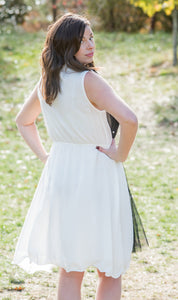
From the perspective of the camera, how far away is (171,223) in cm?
466

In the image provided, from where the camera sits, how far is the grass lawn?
3.52 meters

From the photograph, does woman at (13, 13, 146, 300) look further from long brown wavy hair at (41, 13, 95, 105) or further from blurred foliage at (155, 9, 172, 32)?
A: blurred foliage at (155, 9, 172, 32)

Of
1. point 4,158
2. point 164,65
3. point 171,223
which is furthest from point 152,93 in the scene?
point 171,223

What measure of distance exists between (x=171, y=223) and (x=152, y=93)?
5296mm

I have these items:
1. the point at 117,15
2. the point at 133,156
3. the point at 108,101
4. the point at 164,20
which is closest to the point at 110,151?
the point at 108,101

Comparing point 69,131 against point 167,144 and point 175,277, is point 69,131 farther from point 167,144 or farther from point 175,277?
point 167,144

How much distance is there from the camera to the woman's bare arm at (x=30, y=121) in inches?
101

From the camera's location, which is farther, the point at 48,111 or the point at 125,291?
the point at 125,291

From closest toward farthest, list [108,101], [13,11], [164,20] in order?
[108,101]
[164,20]
[13,11]

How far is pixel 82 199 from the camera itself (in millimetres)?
2330

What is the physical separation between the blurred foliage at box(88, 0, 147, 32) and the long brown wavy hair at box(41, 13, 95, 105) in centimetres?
1314

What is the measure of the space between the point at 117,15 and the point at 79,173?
13582 mm
